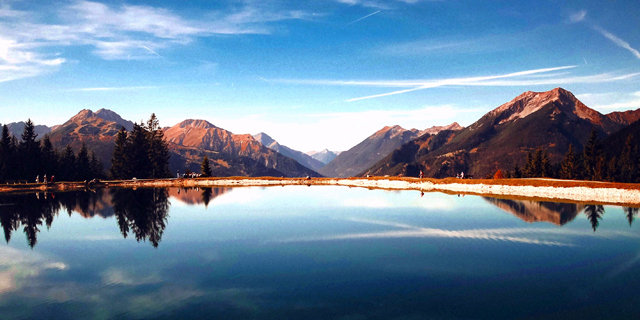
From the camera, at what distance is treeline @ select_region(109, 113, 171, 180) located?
107 metres

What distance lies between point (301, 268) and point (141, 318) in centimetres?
795

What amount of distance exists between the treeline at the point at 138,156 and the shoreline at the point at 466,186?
1510 cm

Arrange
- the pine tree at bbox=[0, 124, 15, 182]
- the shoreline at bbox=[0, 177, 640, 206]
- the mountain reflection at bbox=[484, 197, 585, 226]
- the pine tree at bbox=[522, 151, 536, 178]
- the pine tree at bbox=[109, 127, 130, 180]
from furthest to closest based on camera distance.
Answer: the pine tree at bbox=[522, 151, 536, 178]
the pine tree at bbox=[109, 127, 130, 180]
the pine tree at bbox=[0, 124, 15, 182]
the shoreline at bbox=[0, 177, 640, 206]
the mountain reflection at bbox=[484, 197, 585, 226]

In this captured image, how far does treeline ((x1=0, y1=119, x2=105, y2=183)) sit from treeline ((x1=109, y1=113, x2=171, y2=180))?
13.6 meters

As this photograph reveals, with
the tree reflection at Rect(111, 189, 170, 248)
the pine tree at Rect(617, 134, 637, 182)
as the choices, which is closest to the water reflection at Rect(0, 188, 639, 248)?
the tree reflection at Rect(111, 189, 170, 248)

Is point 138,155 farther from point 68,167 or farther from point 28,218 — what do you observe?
point 28,218

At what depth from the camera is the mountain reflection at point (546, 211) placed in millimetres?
34344

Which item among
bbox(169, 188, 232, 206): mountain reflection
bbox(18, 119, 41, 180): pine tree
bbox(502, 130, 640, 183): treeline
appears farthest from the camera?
bbox(502, 130, 640, 183): treeline

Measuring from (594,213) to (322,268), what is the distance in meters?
34.6

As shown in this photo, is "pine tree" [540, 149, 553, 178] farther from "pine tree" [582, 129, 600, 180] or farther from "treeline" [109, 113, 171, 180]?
"treeline" [109, 113, 171, 180]

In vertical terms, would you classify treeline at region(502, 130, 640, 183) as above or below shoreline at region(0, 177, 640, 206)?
above

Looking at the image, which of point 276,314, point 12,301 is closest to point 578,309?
point 276,314

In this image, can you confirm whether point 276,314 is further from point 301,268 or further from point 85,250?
point 85,250

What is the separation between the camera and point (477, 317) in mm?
12883
